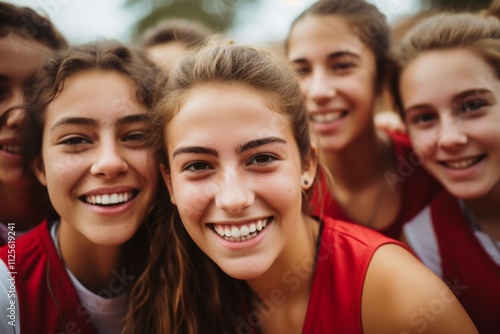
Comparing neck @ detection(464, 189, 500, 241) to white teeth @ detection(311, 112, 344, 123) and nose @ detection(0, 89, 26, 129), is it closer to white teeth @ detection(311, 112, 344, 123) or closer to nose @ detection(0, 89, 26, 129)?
white teeth @ detection(311, 112, 344, 123)

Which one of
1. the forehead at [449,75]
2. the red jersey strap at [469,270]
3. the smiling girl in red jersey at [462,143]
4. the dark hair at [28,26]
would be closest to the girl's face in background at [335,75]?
the smiling girl in red jersey at [462,143]

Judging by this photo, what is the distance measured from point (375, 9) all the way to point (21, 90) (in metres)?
2.34

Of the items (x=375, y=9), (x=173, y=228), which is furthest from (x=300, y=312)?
(x=375, y=9)

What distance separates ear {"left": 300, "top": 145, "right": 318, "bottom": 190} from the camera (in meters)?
2.13

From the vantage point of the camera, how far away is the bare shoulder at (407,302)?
5.90 ft

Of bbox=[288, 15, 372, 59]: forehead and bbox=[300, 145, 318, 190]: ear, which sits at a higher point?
bbox=[288, 15, 372, 59]: forehead

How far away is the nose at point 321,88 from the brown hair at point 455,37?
0.41 metres

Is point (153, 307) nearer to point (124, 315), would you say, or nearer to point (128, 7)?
point (124, 315)

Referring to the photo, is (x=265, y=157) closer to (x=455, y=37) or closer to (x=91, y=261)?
(x=91, y=261)

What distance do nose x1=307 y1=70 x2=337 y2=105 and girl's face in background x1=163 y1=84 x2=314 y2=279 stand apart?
95 cm

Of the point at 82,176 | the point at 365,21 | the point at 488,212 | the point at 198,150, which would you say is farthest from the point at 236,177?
the point at 365,21

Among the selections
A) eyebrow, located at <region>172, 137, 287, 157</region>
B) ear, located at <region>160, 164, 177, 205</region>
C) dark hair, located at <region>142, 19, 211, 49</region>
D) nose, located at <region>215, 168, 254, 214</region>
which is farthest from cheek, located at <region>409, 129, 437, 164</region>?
dark hair, located at <region>142, 19, 211, 49</region>

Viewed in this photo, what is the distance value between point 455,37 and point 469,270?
4.15ft

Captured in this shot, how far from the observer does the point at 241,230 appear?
5.98ft
